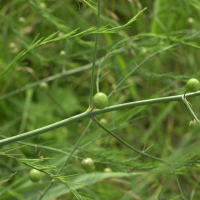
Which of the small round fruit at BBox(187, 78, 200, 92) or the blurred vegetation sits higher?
the small round fruit at BBox(187, 78, 200, 92)

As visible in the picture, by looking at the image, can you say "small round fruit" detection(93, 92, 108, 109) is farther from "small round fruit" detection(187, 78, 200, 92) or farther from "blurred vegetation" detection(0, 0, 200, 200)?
"blurred vegetation" detection(0, 0, 200, 200)

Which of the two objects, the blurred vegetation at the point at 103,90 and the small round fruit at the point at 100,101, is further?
the blurred vegetation at the point at 103,90

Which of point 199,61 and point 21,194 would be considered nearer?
point 21,194

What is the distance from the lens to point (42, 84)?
4.75 ft

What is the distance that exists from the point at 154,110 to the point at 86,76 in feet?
2.11

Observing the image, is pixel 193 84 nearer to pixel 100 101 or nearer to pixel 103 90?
pixel 100 101

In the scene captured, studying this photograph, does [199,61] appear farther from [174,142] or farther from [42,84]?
[42,84]

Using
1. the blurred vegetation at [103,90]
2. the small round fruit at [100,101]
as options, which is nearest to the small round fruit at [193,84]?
the small round fruit at [100,101]

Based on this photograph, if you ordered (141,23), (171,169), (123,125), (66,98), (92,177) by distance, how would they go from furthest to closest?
1. (141,23)
2. (66,98)
3. (92,177)
4. (123,125)
5. (171,169)

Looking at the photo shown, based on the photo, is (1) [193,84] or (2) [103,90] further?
→ (2) [103,90]

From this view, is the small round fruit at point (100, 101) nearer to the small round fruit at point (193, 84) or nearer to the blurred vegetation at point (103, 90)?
the small round fruit at point (193, 84)

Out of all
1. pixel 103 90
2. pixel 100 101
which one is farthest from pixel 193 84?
pixel 103 90

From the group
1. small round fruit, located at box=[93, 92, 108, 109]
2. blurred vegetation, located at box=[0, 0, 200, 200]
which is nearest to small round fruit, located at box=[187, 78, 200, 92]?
small round fruit, located at box=[93, 92, 108, 109]

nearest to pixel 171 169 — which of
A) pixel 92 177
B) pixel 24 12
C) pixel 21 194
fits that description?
pixel 92 177
